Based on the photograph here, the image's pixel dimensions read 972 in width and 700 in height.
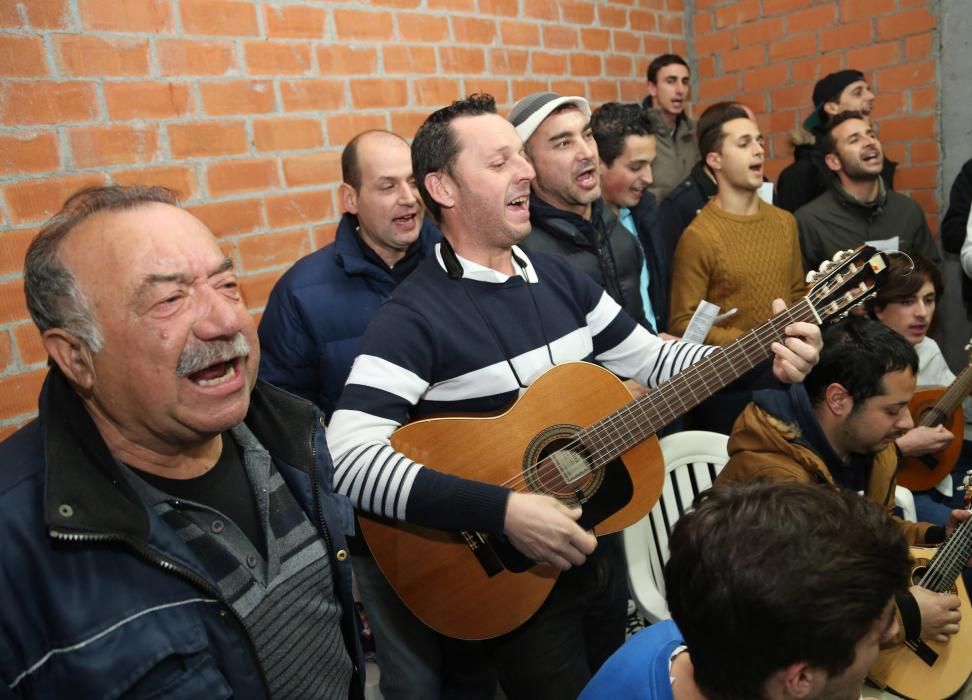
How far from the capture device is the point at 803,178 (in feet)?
13.4

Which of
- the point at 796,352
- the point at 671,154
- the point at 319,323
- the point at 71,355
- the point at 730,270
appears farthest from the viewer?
the point at 671,154

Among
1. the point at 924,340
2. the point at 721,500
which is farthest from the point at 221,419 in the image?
the point at 924,340

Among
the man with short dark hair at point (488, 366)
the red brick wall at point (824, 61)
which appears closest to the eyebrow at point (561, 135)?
the man with short dark hair at point (488, 366)

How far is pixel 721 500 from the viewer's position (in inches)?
46.6

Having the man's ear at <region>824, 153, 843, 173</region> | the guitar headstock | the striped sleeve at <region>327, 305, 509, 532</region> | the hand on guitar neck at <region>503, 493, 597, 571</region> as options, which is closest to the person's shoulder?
the striped sleeve at <region>327, 305, 509, 532</region>

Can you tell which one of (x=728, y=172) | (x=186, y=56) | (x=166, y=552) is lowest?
(x=166, y=552)

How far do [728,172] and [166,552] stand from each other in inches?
114

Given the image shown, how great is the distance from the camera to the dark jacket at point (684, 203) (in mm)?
3654

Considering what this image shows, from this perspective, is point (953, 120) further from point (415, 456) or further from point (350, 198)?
point (415, 456)

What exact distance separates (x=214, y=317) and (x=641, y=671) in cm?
92

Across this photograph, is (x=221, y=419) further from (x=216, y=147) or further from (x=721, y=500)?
(x=216, y=147)

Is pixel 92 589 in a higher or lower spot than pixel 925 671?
higher

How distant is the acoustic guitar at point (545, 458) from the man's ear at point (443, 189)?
52 centimetres

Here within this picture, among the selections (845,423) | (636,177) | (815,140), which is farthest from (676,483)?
(815,140)
